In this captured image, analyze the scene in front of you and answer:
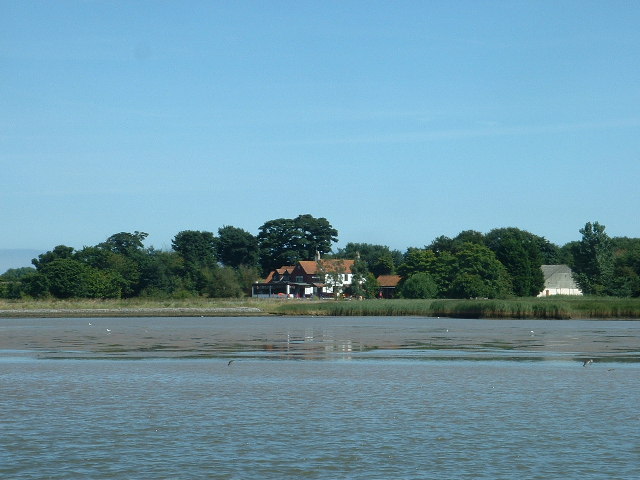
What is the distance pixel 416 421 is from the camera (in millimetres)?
19391

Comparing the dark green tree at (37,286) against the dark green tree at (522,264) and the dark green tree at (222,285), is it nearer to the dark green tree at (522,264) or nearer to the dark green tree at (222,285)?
the dark green tree at (222,285)

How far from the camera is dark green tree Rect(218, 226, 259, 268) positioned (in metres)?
187

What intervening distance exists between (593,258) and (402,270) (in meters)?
31.4

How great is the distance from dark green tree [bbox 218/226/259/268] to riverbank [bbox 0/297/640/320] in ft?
223

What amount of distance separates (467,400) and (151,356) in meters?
18.1

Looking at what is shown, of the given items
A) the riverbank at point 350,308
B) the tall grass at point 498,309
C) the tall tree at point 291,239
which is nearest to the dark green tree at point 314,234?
the tall tree at point 291,239

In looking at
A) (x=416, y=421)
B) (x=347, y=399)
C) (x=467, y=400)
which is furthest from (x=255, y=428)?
(x=467, y=400)

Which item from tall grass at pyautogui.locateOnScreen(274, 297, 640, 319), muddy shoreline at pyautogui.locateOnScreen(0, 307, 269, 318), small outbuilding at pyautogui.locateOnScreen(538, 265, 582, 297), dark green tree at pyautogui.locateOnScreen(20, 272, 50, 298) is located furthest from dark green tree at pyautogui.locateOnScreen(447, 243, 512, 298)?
dark green tree at pyautogui.locateOnScreen(20, 272, 50, 298)

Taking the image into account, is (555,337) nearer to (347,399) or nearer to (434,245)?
(347,399)

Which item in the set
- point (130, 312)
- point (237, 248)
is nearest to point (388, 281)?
point (237, 248)

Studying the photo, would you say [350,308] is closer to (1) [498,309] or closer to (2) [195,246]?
(1) [498,309]

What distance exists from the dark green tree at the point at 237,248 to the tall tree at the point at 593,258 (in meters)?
78.2

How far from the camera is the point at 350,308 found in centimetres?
8994

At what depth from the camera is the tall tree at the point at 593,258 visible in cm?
12184
